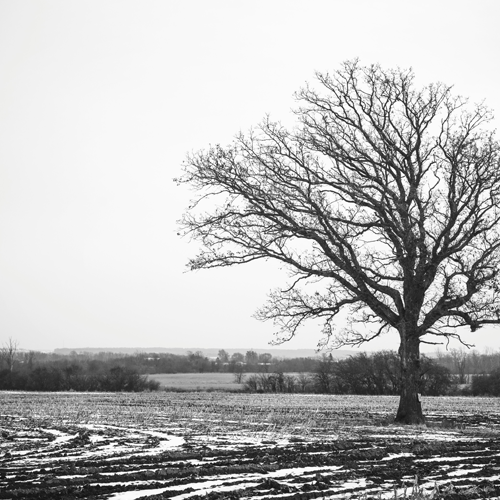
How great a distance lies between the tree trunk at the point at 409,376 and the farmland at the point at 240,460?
155cm

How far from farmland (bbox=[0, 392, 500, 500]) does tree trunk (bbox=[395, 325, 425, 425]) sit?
155 cm

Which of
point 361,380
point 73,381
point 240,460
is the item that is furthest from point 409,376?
point 73,381

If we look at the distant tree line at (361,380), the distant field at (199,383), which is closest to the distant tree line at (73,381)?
the distant field at (199,383)

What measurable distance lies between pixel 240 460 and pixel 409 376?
1148cm

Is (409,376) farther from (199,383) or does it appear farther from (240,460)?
(199,383)

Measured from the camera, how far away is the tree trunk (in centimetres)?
2105

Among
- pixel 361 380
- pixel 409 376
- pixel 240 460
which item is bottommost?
pixel 240 460

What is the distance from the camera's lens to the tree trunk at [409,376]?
21047mm

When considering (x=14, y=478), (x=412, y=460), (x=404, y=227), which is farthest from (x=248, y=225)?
(x=14, y=478)

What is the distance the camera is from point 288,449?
12.9 metres

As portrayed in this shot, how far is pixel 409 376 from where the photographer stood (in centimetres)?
2139

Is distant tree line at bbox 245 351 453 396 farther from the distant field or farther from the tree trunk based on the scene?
the tree trunk

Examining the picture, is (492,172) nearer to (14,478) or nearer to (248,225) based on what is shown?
(248,225)

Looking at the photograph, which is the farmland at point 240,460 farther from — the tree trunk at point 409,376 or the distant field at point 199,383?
the distant field at point 199,383
